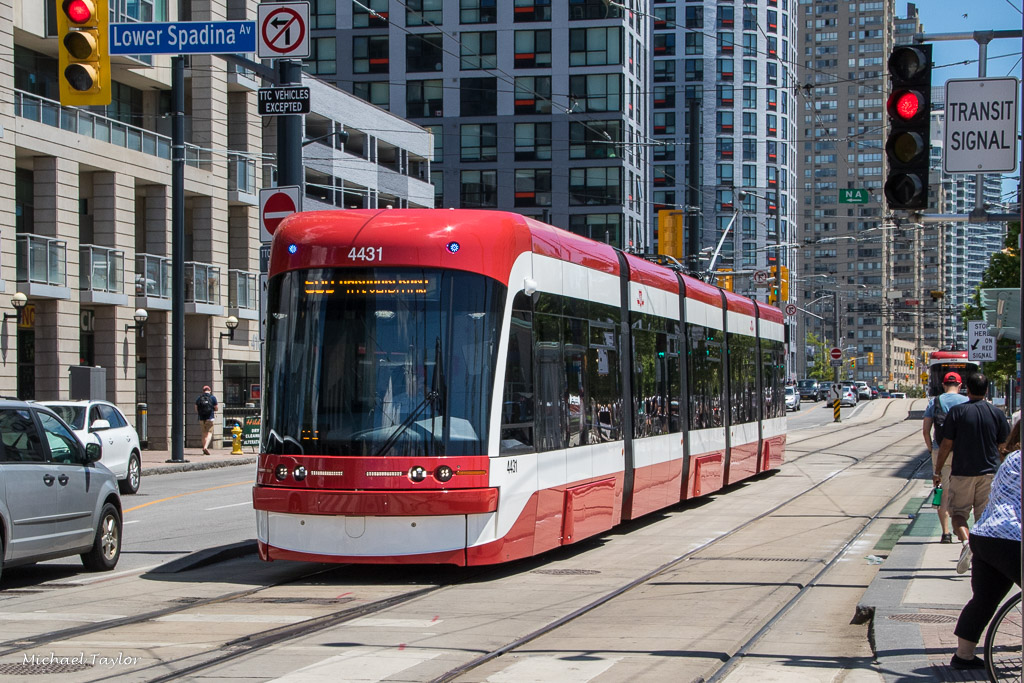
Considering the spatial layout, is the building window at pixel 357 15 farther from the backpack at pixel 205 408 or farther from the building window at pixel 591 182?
the backpack at pixel 205 408

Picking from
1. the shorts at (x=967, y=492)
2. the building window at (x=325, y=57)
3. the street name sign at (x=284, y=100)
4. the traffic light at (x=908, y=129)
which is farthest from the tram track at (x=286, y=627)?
the building window at (x=325, y=57)

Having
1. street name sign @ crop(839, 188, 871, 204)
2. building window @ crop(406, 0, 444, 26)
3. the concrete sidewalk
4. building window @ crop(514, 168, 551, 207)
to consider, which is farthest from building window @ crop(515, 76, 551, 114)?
the concrete sidewalk

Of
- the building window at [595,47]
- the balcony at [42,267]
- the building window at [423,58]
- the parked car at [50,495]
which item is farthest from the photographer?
the building window at [423,58]

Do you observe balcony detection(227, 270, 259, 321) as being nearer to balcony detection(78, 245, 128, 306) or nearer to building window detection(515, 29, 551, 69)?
balcony detection(78, 245, 128, 306)

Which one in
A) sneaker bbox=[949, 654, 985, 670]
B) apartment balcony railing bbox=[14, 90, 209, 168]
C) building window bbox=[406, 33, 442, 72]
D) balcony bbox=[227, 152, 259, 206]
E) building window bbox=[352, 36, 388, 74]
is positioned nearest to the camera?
sneaker bbox=[949, 654, 985, 670]

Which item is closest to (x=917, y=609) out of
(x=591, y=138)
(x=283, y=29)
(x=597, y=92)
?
(x=283, y=29)

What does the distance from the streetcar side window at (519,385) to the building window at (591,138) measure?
5745 centimetres

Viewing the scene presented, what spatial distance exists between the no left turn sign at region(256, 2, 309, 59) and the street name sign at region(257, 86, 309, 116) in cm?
41

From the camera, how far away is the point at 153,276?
126ft

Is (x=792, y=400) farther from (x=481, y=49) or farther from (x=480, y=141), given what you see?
(x=481, y=49)

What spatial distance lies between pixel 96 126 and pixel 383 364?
2741 centimetres

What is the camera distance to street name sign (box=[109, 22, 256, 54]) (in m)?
15.0

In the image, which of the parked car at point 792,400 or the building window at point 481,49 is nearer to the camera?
the building window at point 481,49

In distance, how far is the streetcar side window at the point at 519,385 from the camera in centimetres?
1189
